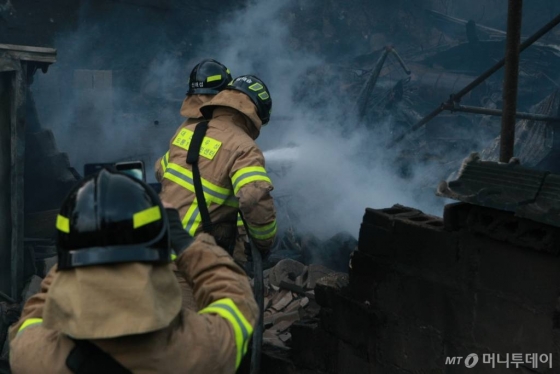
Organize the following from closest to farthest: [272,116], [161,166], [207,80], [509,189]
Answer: [509,189] → [161,166] → [207,80] → [272,116]

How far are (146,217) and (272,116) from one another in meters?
13.7

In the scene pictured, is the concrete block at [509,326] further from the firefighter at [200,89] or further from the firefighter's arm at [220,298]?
the firefighter at [200,89]

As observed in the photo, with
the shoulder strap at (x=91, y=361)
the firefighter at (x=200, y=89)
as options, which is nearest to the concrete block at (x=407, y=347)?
the firefighter at (x=200, y=89)

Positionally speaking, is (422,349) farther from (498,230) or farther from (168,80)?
(168,80)

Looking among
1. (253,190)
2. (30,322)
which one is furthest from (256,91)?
(30,322)

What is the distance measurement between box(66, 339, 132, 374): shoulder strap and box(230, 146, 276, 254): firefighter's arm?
2012 millimetres

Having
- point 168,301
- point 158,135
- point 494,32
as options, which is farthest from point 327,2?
point 168,301

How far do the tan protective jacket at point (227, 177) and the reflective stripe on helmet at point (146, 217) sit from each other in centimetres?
188

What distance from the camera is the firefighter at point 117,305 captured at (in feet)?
5.59

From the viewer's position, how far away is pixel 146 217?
1844 mm

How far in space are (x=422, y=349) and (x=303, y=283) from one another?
3.20 m

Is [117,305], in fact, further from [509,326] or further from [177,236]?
[509,326]
